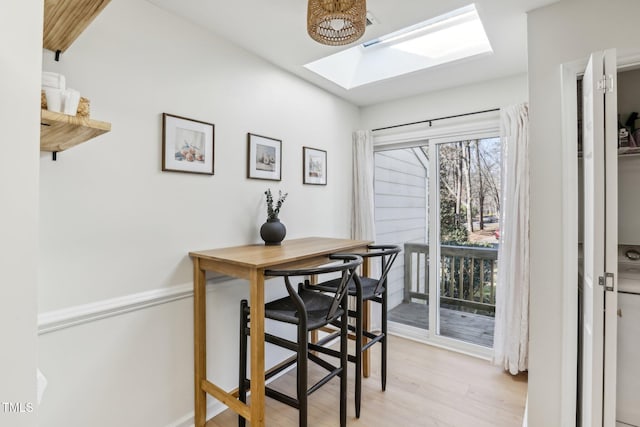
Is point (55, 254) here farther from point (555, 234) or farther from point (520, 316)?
point (520, 316)

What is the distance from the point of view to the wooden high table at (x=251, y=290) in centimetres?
152

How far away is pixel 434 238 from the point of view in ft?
9.68

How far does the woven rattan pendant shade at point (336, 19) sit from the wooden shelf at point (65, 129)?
3.36 feet

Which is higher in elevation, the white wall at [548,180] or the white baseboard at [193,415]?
the white wall at [548,180]

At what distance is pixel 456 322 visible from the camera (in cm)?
295

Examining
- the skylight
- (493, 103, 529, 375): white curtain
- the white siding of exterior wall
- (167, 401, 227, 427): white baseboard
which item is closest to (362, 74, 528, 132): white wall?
(493, 103, 529, 375): white curtain

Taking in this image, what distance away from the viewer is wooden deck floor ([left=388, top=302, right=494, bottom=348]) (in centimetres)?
281

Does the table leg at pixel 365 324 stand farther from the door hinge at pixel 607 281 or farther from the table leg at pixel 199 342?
the door hinge at pixel 607 281

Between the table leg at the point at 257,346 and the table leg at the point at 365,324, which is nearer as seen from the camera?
the table leg at the point at 257,346

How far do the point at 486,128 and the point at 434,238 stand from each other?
1.05 metres

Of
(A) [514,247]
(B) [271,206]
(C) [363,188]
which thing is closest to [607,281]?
(A) [514,247]

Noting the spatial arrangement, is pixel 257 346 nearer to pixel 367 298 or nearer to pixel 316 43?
pixel 367 298

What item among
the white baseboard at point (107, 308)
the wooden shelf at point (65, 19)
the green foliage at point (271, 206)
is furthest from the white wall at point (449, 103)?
the wooden shelf at point (65, 19)

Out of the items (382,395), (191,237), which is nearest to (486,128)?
(382,395)
